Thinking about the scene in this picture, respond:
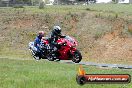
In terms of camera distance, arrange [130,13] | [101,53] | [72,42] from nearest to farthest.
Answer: [72,42] < [101,53] < [130,13]

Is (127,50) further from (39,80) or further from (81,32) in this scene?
(39,80)

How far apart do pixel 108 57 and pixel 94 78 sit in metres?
44.1

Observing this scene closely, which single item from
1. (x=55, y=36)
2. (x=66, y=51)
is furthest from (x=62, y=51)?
(x=55, y=36)

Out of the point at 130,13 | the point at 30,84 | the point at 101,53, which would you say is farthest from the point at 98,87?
the point at 130,13

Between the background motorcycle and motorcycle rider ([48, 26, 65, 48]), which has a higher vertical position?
motorcycle rider ([48, 26, 65, 48])

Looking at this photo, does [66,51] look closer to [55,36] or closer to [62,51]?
[62,51]

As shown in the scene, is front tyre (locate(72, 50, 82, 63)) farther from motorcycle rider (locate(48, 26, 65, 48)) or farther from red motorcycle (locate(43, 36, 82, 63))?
motorcycle rider (locate(48, 26, 65, 48))

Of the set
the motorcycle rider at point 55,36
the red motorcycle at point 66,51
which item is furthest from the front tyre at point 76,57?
the motorcycle rider at point 55,36

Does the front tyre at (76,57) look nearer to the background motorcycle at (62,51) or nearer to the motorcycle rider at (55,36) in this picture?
the background motorcycle at (62,51)

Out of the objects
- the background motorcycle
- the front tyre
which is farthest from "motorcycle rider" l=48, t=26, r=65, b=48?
the front tyre

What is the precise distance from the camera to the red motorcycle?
930cm

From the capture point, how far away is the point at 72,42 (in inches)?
365

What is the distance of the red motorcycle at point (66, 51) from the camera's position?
930 cm

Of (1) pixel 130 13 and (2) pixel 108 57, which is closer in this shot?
(2) pixel 108 57
